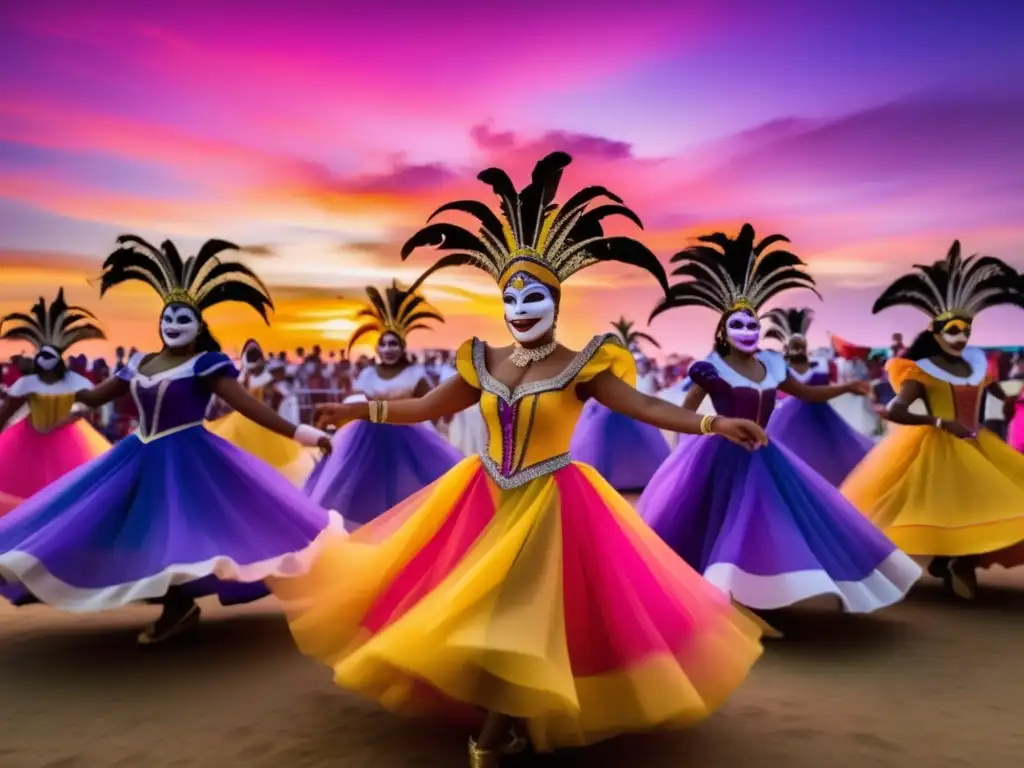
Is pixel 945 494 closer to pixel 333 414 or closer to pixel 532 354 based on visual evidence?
pixel 532 354

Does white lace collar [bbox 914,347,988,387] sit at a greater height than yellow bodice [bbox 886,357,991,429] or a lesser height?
greater

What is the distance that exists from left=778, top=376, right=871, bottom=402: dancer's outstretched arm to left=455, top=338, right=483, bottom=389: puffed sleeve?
2995 millimetres

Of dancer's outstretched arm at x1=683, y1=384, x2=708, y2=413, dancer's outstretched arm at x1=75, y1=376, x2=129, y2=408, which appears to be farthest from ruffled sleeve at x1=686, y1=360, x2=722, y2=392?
dancer's outstretched arm at x1=75, y1=376, x2=129, y2=408

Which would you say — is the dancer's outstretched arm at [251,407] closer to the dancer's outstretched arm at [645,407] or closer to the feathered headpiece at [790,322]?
the dancer's outstretched arm at [645,407]

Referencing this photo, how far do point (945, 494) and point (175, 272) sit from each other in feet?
18.6

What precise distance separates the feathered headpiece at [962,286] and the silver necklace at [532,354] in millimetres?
4300

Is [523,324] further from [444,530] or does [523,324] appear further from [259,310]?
[259,310]

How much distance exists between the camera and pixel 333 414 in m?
4.59

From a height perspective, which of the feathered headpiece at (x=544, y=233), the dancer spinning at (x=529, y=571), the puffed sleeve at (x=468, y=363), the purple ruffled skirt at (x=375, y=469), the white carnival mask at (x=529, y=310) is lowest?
the purple ruffled skirt at (x=375, y=469)

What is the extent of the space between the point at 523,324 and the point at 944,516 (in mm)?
4011

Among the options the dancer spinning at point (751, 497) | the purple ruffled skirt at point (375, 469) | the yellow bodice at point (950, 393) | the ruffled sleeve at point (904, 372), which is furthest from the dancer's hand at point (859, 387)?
the purple ruffled skirt at point (375, 469)

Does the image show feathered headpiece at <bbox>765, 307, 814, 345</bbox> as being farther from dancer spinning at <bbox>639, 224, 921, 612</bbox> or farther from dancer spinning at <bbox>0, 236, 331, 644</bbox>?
dancer spinning at <bbox>0, 236, 331, 644</bbox>

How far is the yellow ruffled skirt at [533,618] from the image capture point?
3.29 m

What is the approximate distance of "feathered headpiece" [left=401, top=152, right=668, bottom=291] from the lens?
14.4 ft
